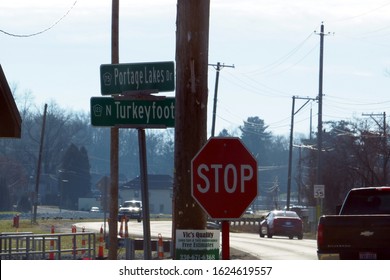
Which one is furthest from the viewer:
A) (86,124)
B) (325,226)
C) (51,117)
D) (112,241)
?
(86,124)

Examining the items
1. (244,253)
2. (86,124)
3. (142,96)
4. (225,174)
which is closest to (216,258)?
(225,174)

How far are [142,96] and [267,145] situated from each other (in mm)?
170779

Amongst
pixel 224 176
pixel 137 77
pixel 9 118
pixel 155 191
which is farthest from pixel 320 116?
pixel 155 191

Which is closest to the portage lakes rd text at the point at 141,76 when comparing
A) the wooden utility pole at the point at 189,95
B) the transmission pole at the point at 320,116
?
the wooden utility pole at the point at 189,95

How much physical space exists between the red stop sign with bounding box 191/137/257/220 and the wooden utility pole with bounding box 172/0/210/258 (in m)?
0.73

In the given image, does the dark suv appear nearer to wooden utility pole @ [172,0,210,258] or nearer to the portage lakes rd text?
the portage lakes rd text

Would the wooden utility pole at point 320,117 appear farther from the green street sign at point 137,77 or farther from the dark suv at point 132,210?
the green street sign at point 137,77

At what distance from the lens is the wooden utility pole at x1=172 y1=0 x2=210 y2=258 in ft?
34.0

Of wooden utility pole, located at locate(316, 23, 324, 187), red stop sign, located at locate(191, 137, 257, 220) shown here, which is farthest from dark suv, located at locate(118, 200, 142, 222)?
red stop sign, located at locate(191, 137, 257, 220)

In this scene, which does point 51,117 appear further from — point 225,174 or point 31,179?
point 225,174

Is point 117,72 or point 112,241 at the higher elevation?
point 117,72

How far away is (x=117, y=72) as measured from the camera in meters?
13.0

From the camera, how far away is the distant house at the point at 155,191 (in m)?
136

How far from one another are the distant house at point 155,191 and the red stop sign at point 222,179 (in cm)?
12248
